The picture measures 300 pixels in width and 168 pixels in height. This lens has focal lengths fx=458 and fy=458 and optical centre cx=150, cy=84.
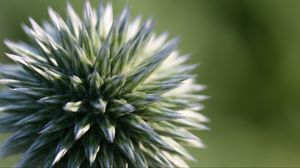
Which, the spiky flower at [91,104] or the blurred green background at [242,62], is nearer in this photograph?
the spiky flower at [91,104]

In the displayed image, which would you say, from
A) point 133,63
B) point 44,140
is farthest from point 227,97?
point 44,140

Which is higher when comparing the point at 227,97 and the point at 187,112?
the point at 227,97

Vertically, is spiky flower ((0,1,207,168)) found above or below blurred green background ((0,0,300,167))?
below

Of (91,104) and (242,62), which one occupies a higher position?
(242,62)

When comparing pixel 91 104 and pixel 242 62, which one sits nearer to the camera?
pixel 91 104

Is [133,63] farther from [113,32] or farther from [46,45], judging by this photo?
[46,45]
